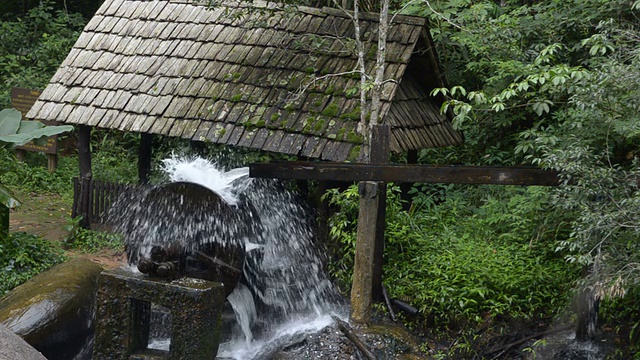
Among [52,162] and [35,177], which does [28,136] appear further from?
[52,162]

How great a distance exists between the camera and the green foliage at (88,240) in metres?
10.9

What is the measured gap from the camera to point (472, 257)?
346 inches

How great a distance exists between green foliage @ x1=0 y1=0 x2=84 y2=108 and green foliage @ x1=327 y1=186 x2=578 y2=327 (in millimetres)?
10480

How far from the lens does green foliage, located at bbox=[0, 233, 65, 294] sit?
9.05 m

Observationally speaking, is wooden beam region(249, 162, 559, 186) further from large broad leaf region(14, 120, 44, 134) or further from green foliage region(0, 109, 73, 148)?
large broad leaf region(14, 120, 44, 134)

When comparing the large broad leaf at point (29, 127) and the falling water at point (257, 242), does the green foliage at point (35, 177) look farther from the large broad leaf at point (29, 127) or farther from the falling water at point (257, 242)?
the falling water at point (257, 242)

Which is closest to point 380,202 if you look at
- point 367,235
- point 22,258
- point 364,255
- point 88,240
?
point 367,235

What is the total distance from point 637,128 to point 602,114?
1.14 ft

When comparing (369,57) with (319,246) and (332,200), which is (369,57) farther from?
(319,246)

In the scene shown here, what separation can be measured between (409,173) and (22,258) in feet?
17.1

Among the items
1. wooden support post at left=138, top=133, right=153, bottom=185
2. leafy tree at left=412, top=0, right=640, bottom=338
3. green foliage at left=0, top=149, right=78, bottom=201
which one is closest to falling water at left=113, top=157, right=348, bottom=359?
wooden support post at left=138, top=133, right=153, bottom=185

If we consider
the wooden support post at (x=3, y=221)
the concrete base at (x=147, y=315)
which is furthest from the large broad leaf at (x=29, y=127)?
the concrete base at (x=147, y=315)

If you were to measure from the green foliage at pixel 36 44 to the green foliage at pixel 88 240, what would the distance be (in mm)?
6637

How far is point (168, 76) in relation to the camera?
1016 cm
